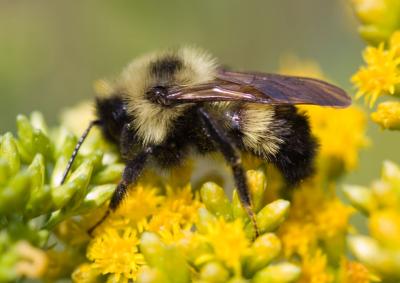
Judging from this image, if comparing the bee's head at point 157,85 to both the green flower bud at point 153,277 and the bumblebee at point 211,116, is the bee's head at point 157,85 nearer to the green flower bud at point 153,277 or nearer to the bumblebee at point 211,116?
the bumblebee at point 211,116

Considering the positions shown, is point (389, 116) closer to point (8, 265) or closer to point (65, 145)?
point (65, 145)

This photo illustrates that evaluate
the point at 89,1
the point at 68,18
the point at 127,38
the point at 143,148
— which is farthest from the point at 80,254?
the point at 68,18

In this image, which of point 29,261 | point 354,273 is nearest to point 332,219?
point 354,273

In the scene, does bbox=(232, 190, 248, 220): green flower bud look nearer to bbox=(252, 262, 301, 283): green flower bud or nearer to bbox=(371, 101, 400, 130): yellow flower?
bbox=(252, 262, 301, 283): green flower bud

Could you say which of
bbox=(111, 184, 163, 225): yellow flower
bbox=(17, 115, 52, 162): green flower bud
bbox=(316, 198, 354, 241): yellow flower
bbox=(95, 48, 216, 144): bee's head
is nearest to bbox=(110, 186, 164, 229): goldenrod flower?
bbox=(111, 184, 163, 225): yellow flower

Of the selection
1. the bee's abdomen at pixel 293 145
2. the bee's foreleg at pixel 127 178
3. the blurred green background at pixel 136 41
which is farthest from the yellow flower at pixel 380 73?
the blurred green background at pixel 136 41

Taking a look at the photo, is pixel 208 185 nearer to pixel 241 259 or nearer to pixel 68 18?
pixel 241 259
